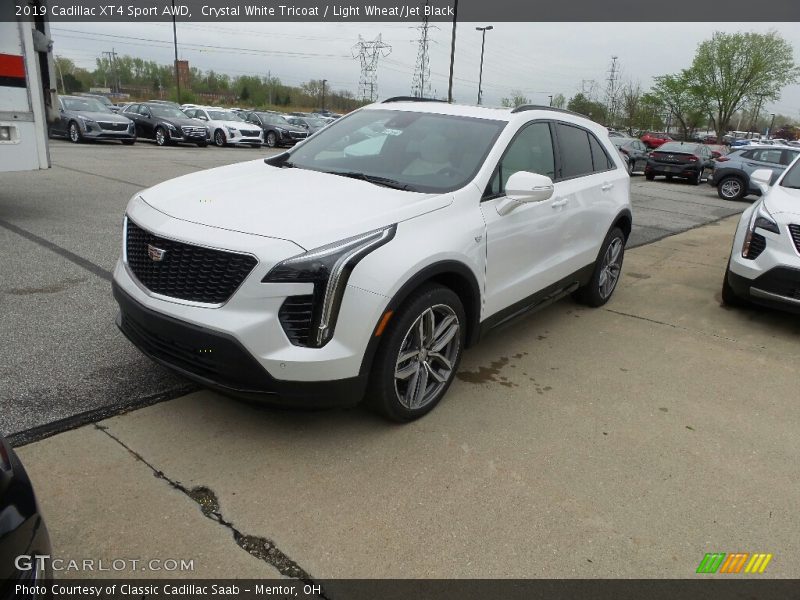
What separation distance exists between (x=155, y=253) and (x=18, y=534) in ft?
5.47

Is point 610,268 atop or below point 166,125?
below

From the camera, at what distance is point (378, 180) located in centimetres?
372

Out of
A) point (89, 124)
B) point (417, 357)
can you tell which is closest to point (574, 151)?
point (417, 357)

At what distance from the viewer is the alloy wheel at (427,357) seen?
328 cm

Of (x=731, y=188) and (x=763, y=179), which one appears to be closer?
(x=763, y=179)

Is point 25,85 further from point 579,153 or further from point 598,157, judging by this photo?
point 598,157

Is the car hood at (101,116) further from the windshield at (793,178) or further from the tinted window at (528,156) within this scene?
the windshield at (793,178)

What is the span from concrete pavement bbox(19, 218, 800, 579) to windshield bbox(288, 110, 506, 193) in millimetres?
1359

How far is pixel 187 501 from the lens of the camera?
8.79ft

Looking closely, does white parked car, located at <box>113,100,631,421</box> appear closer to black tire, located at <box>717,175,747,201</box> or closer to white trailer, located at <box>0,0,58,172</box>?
white trailer, located at <box>0,0,58,172</box>

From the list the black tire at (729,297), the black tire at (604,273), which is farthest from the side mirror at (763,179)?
the black tire at (604,273)

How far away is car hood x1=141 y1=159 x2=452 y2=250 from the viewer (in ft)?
9.50

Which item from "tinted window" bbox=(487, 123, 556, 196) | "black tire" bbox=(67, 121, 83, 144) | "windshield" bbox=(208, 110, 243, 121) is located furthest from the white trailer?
"windshield" bbox=(208, 110, 243, 121)

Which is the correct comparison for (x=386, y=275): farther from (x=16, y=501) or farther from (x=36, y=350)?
(x=36, y=350)
